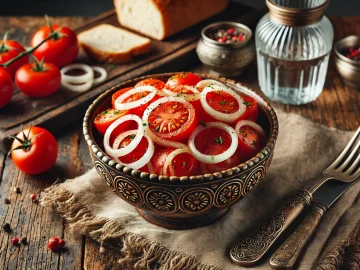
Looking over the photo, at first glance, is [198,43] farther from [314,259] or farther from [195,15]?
[314,259]

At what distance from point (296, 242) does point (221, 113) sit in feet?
1.80

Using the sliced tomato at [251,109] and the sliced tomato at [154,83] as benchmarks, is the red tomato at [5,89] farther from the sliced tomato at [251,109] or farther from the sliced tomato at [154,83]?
the sliced tomato at [251,109]

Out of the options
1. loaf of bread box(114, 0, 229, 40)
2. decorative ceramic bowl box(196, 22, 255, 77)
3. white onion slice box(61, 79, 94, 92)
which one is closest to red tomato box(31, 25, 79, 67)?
white onion slice box(61, 79, 94, 92)

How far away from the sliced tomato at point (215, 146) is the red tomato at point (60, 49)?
1.50m

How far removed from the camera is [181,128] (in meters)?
1.98

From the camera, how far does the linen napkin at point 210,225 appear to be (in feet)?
6.61

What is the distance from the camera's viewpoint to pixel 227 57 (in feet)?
10.3

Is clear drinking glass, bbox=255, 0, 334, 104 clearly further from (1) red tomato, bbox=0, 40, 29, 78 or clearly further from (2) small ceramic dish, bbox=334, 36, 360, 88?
(1) red tomato, bbox=0, 40, 29, 78

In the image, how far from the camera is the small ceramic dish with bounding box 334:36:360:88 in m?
3.05

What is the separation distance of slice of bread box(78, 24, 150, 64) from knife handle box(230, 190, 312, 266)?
1.56 meters

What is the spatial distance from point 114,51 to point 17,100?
0.66m

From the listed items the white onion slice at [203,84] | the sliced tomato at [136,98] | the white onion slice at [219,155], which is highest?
the sliced tomato at [136,98]

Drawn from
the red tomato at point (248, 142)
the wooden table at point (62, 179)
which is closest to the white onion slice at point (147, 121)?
the red tomato at point (248, 142)

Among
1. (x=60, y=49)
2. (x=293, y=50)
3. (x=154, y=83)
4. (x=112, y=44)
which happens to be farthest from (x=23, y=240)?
(x=293, y=50)
